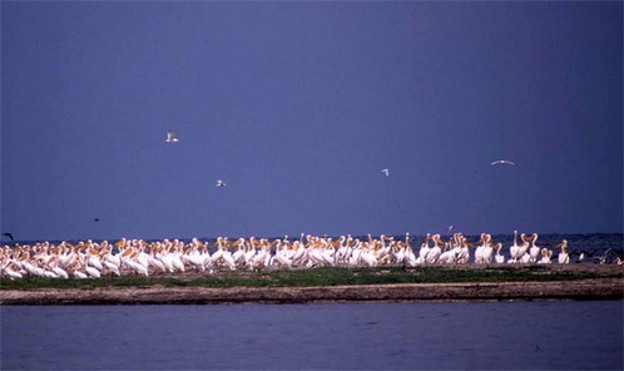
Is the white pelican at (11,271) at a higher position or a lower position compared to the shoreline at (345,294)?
higher

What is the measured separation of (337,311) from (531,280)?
199 inches

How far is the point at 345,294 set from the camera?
29766 mm

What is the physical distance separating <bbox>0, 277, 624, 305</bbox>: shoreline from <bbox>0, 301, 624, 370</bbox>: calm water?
0.21 metres

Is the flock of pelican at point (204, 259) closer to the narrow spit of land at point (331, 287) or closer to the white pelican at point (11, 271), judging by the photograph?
the white pelican at point (11, 271)

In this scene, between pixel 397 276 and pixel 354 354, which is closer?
pixel 354 354

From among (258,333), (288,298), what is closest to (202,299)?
(288,298)

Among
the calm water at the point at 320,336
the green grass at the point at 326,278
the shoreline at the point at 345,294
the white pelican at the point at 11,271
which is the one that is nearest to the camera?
the calm water at the point at 320,336

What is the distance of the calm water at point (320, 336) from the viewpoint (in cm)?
2219

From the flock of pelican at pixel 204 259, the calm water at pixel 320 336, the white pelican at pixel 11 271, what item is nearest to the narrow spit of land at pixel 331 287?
the calm water at pixel 320 336

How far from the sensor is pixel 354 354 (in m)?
22.9

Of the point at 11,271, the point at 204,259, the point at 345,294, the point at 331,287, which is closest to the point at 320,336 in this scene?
the point at 345,294

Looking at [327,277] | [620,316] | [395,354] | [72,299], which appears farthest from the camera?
[327,277]

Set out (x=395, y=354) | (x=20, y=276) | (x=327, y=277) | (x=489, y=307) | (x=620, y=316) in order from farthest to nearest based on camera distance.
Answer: (x=20, y=276) < (x=327, y=277) < (x=489, y=307) < (x=620, y=316) < (x=395, y=354)

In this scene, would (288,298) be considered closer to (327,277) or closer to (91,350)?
(327,277)
